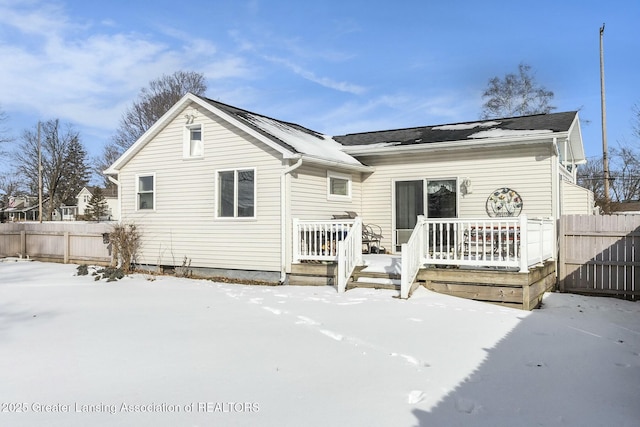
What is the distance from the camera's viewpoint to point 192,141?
11570 mm

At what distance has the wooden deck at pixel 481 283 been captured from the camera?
7.42 m

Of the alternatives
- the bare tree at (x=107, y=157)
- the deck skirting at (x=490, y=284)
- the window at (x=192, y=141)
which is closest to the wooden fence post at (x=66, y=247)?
the window at (x=192, y=141)

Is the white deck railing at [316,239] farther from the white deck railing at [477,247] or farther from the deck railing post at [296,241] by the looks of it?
the white deck railing at [477,247]

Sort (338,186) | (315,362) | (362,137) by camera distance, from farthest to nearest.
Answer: (362,137)
(338,186)
(315,362)

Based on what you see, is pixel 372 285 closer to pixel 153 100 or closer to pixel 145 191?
pixel 145 191

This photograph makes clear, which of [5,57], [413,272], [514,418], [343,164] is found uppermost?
[5,57]

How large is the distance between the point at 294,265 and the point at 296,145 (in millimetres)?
2621

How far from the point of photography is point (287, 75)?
20.7 metres

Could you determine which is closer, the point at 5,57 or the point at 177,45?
the point at 5,57

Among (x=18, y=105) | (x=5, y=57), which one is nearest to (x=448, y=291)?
(x=5, y=57)

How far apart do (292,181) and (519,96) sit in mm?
21492

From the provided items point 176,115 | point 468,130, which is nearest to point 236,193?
point 176,115

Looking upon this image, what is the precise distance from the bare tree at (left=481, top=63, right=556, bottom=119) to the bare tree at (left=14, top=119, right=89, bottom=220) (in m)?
36.5

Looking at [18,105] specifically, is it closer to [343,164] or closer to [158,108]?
[158,108]
